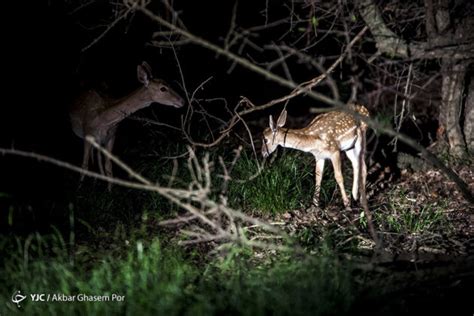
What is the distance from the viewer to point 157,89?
766 cm

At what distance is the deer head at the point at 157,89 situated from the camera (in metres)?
7.64

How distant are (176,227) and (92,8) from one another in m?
4.40

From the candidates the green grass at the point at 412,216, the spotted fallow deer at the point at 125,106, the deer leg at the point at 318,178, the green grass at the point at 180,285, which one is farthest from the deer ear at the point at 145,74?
the green grass at the point at 412,216

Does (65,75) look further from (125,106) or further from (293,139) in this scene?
(293,139)

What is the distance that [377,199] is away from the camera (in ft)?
23.0

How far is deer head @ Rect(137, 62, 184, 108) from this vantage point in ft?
25.1

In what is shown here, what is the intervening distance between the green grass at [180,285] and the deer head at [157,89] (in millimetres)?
3018

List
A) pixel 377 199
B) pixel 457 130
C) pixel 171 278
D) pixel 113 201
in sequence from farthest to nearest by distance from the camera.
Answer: pixel 457 130 → pixel 377 199 → pixel 113 201 → pixel 171 278

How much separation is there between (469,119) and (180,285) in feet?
16.0

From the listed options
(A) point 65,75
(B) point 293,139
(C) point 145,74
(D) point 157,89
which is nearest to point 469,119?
(B) point 293,139

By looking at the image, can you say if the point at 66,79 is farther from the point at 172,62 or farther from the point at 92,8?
the point at 172,62

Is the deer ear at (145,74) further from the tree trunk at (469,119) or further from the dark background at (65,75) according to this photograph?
the tree trunk at (469,119)

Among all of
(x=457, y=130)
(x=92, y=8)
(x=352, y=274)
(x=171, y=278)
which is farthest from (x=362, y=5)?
(x=92, y=8)

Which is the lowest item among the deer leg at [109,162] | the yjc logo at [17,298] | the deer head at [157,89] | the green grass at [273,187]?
the yjc logo at [17,298]
